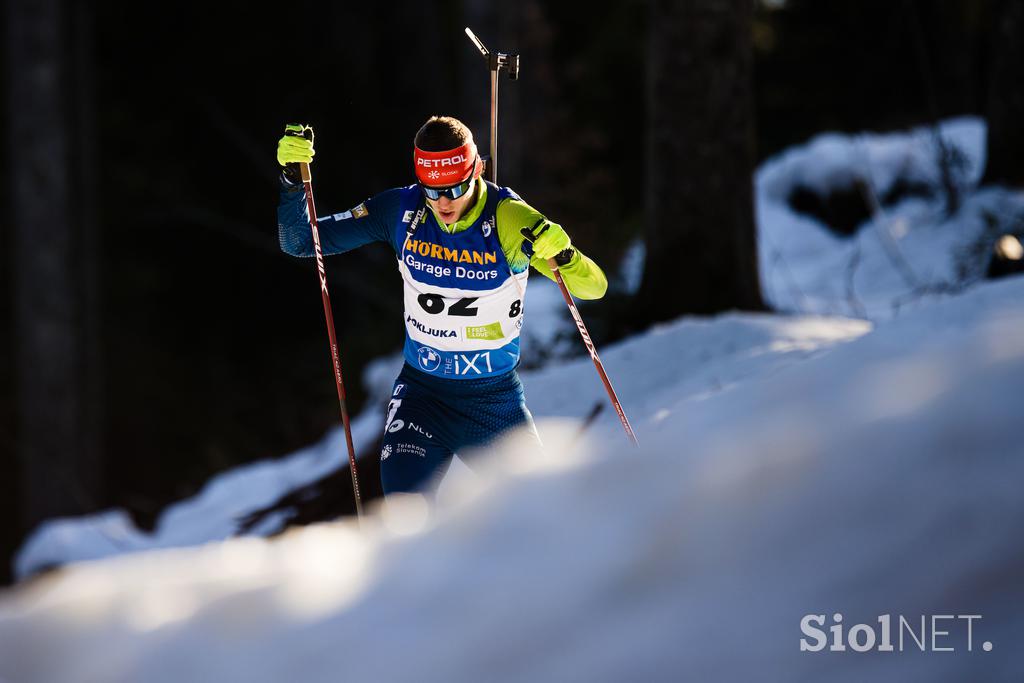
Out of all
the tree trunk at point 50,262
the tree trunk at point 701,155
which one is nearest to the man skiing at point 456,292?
the tree trunk at point 701,155

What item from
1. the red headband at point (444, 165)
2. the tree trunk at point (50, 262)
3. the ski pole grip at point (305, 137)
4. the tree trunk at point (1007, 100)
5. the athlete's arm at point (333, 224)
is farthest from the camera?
the tree trunk at point (50, 262)

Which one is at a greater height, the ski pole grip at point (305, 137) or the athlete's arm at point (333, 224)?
the ski pole grip at point (305, 137)

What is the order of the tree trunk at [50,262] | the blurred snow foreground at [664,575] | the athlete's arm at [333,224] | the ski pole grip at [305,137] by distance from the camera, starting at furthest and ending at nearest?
the tree trunk at [50,262] < the ski pole grip at [305,137] < the athlete's arm at [333,224] < the blurred snow foreground at [664,575]

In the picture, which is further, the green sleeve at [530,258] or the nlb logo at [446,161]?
the green sleeve at [530,258]

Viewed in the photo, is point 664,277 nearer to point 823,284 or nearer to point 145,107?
point 823,284

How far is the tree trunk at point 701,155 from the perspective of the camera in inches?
325

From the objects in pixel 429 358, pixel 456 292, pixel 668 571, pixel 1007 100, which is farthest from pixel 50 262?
pixel 668 571

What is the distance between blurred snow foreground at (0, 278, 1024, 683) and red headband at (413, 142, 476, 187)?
9.66 feet

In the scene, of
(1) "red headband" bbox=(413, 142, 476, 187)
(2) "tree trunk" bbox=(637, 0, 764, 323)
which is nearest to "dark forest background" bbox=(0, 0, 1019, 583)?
(2) "tree trunk" bbox=(637, 0, 764, 323)

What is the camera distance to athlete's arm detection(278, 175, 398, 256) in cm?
512

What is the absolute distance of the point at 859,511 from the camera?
1712mm

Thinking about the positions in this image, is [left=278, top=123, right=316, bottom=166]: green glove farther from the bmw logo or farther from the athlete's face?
the bmw logo

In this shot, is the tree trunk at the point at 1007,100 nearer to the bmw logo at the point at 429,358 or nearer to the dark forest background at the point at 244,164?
the dark forest background at the point at 244,164

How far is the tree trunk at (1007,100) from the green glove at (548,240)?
6822mm
